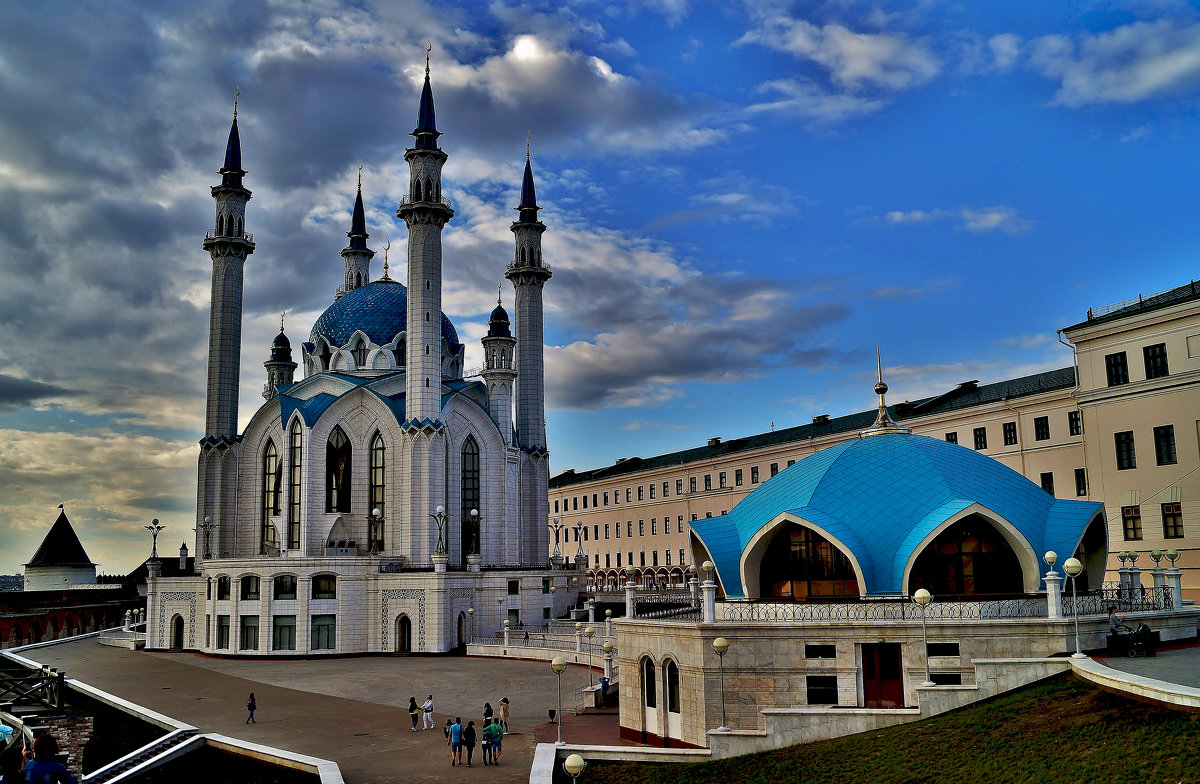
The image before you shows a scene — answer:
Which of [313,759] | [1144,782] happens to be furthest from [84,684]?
[1144,782]

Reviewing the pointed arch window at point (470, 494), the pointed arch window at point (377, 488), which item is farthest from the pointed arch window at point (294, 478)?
the pointed arch window at point (470, 494)

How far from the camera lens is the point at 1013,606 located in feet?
69.6

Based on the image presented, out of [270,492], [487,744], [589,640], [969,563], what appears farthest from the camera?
[270,492]

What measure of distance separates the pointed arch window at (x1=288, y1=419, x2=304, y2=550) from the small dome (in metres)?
16.6

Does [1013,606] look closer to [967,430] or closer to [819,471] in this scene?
[819,471]

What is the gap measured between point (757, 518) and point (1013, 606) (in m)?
7.77

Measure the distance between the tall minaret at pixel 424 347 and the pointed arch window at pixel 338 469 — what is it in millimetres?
4125

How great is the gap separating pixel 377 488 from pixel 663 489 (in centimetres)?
Answer: 3107

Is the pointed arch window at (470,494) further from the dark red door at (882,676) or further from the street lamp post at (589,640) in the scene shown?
the dark red door at (882,676)

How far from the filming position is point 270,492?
194 feet

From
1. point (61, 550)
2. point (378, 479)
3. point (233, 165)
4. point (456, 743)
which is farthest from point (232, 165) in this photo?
point (456, 743)

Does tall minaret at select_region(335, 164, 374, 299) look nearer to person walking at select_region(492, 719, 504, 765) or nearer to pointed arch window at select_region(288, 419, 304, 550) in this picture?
pointed arch window at select_region(288, 419, 304, 550)

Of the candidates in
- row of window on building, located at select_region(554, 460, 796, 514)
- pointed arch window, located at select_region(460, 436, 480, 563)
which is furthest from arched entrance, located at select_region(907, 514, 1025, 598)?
row of window on building, located at select_region(554, 460, 796, 514)

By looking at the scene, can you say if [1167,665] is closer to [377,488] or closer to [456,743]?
[456,743]
